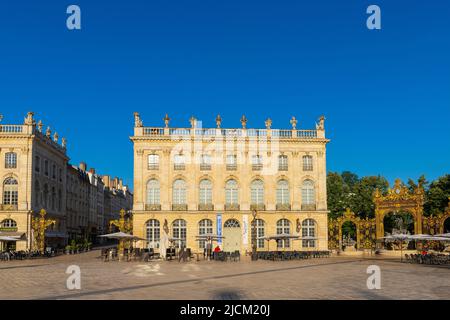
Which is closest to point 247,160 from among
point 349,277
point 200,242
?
point 200,242

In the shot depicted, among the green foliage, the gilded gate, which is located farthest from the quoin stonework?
the green foliage

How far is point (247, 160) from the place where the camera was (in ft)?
168

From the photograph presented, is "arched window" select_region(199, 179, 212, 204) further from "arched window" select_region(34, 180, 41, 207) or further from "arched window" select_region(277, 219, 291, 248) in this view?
"arched window" select_region(34, 180, 41, 207)

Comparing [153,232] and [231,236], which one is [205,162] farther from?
[153,232]

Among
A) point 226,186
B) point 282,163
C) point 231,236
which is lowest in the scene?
point 231,236

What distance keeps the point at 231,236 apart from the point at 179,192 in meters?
6.67

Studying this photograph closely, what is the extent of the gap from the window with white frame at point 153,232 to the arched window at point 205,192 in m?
4.84

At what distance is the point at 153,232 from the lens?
50.1m

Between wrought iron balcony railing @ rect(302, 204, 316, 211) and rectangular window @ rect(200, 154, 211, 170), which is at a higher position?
rectangular window @ rect(200, 154, 211, 170)

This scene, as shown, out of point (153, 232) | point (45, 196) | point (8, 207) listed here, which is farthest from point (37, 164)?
point (153, 232)

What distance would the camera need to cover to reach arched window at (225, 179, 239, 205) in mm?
51031

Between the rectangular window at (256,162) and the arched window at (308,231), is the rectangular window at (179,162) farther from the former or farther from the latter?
the arched window at (308,231)

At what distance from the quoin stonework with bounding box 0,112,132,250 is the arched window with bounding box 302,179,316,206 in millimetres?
26878
